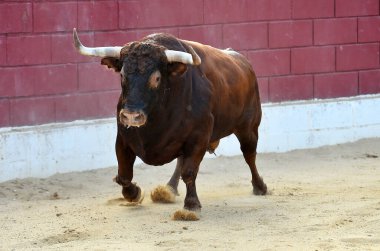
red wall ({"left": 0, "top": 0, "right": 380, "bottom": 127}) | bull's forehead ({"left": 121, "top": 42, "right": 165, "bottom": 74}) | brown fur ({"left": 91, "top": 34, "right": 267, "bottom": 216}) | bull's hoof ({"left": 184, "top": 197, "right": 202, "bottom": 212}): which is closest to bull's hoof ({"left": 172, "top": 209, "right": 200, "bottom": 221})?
brown fur ({"left": 91, "top": 34, "right": 267, "bottom": 216})

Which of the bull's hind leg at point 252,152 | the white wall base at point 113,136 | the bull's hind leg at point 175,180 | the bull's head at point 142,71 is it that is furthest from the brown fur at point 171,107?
the white wall base at point 113,136

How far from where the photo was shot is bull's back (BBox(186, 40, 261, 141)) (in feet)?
32.3

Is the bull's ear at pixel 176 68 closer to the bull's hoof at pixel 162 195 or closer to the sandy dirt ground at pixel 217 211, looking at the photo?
the sandy dirt ground at pixel 217 211

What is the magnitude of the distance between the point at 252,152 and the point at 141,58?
2183mm

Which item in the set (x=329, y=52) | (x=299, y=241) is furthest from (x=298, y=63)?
(x=299, y=241)

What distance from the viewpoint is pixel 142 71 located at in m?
8.91

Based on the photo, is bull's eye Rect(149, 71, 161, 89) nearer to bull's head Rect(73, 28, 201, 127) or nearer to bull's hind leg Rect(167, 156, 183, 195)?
bull's head Rect(73, 28, 201, 127)

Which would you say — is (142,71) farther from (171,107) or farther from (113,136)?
(113,136)

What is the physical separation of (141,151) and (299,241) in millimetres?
1658

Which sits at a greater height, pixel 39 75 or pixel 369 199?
pixel 39 75

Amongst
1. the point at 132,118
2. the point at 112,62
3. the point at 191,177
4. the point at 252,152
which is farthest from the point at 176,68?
the point at 252,152

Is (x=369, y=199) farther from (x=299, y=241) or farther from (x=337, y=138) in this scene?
(x=337, y=138)

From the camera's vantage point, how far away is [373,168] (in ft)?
40.9

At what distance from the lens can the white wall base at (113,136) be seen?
36.3ft
